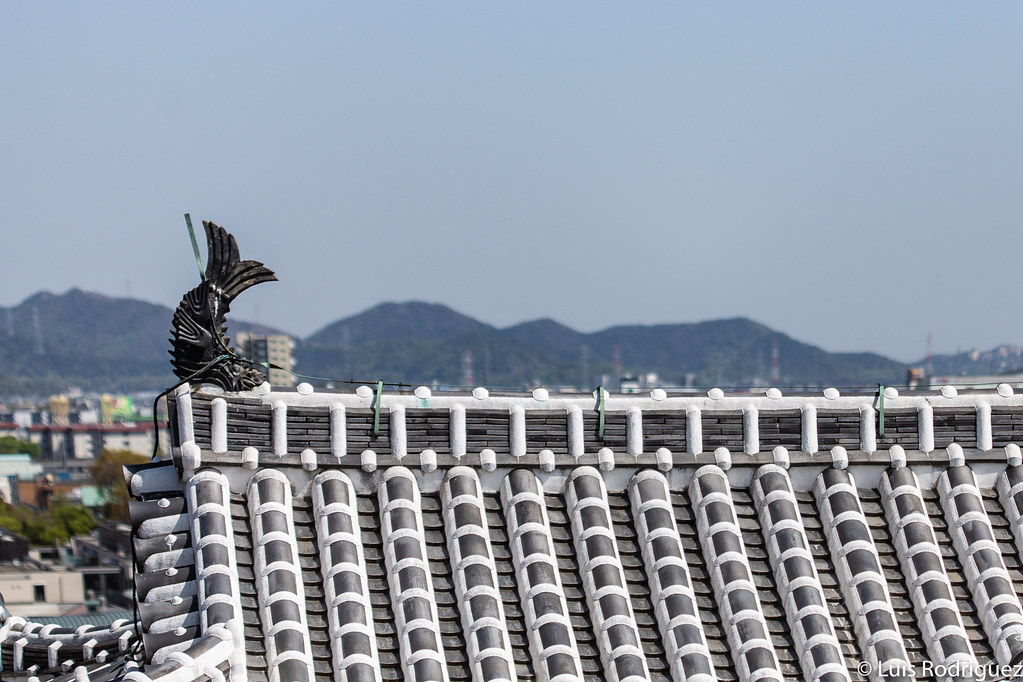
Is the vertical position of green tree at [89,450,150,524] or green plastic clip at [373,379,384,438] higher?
green plastic clip at [373,379,384,438]

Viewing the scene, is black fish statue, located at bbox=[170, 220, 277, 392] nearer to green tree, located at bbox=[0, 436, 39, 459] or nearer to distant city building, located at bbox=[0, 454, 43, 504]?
distant city building, located at bbox=[0, 454, 43, 504]

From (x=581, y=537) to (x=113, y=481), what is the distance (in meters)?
144

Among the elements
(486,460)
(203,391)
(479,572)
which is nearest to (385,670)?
(479,572)

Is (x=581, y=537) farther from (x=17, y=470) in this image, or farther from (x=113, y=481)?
(x=17, y=470)

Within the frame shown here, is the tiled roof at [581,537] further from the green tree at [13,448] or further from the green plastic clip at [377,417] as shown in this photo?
the green tree at [13,448]

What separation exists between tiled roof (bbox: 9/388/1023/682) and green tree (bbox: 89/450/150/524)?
11344 centimetres

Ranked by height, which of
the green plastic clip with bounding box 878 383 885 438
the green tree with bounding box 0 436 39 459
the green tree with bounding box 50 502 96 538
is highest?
the green plastic clip with bounding box 878 383 885 438

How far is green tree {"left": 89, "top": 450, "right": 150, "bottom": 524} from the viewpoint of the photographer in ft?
412

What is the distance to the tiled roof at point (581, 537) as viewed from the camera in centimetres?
1338

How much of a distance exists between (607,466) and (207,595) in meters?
4.78

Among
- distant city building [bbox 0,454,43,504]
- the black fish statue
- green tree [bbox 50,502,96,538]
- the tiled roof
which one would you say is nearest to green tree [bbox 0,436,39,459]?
distant city building [bbox 0,454,43,504]

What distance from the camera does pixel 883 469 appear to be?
1545 centimetres

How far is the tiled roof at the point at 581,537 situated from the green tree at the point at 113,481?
11344 centimetres

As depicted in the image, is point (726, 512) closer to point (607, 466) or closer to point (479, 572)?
point (607, 466)
